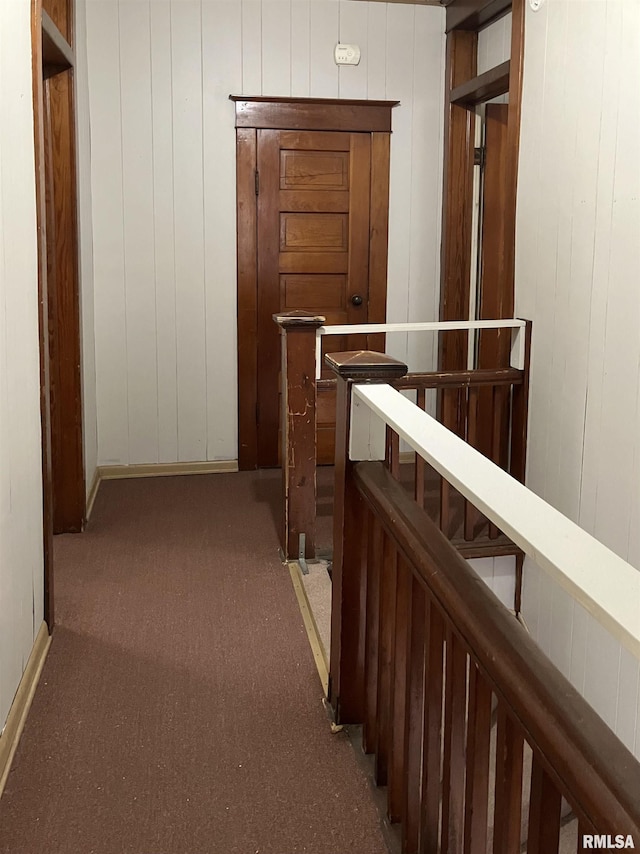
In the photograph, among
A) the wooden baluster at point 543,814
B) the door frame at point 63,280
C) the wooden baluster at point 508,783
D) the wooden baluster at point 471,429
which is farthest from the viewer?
the door frame at point 63,280

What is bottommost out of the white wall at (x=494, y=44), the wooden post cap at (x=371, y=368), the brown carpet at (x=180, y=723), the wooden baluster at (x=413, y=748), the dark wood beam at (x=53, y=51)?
the brown carpet at (x=180, y=723)

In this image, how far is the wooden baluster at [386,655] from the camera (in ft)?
6.10

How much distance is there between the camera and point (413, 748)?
1760 millimetres

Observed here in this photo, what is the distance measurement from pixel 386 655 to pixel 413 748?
0.91 ft

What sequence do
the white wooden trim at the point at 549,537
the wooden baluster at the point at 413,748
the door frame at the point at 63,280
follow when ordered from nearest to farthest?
the white wooden trim at the point at 549,537
the wooden baluster at the point at 413,748
the door frame at the point at 63,280

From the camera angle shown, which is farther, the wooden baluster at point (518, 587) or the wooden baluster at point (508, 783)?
the wooden baluster at point (518, 587)

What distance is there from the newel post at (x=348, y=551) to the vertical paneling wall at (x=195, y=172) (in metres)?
2.75

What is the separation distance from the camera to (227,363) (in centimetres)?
498

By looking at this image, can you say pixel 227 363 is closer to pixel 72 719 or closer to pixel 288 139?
pixel 288 139

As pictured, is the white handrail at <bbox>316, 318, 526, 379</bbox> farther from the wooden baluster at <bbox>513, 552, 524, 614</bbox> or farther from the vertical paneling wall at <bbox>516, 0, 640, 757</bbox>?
the wooden baluster at <bbox>513, 552, 524, 614</bbox>

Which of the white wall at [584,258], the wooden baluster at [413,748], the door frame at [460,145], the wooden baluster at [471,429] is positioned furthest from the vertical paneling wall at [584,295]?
the wooden baluster at [413,748]

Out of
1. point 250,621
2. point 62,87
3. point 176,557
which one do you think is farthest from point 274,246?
point 250,621

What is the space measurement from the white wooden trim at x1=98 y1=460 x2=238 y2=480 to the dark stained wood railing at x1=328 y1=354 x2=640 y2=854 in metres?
2.75

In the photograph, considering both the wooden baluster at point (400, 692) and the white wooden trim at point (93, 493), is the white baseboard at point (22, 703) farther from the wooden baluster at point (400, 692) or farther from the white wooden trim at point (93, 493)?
the white wooden trim at point (93, 493)
